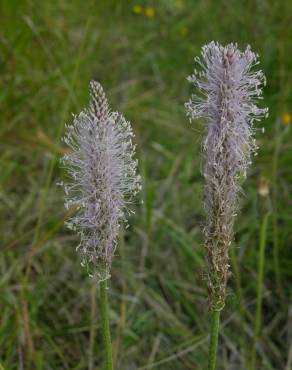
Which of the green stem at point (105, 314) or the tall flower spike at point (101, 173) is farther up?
the tall flower spike at point (101, 173)

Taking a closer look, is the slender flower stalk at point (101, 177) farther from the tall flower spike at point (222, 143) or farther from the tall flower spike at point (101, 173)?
the tall flower spike at point (222, 143)

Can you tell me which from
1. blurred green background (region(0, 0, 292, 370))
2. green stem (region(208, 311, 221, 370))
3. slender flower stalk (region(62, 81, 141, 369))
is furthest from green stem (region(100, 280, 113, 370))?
blurred green background (region(0, 0, 292, 370))

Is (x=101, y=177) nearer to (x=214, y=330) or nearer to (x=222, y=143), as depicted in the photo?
(x=222, y=143)

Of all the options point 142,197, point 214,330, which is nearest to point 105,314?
point 214,330

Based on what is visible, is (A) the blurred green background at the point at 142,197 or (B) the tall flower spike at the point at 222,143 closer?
(B) the tall flower spike at the point at 222,143

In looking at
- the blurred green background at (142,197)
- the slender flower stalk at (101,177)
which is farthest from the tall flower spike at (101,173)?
the blurred green background at (142,197)

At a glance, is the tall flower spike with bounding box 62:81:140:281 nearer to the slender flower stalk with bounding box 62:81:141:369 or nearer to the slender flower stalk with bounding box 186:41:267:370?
the slender flower stalk with bounding box 62:81:141:369

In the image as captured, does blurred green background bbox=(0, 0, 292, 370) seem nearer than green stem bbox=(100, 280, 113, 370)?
No
